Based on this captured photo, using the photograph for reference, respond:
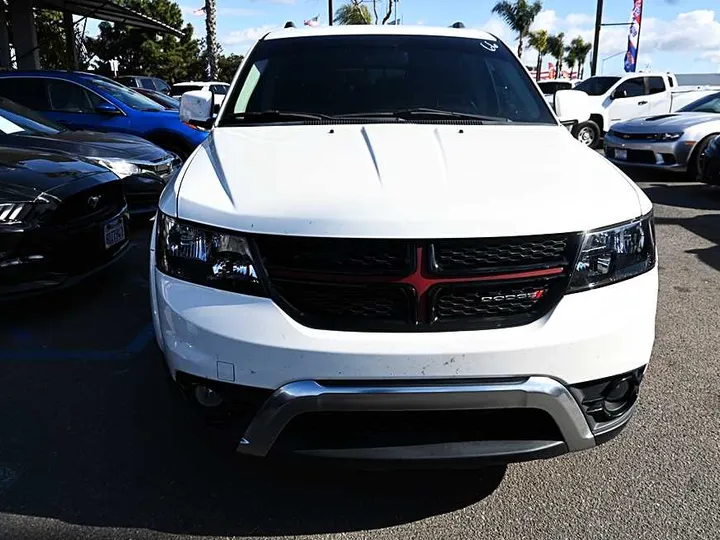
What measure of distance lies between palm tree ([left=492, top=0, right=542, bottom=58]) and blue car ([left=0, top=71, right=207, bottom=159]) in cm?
3870

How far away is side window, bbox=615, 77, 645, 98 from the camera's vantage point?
14.7m

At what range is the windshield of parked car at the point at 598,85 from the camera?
14.9 meters

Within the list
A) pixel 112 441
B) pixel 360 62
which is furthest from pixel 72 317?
pixel 360 62

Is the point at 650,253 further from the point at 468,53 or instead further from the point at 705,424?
the point at 468,53

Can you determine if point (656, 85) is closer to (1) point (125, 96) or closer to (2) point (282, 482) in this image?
(1) point (125, 96)

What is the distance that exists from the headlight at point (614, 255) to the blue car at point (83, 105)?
7.75 meters

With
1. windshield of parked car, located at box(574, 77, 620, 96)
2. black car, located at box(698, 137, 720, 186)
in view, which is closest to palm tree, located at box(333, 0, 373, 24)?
windshield of parked car, located at box(574, 77, 620, 96)

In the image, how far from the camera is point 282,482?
2.60 meters

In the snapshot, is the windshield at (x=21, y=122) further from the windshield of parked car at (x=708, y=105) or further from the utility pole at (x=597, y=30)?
the utility pole at (x=597, y=30)

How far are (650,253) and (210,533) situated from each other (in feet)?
6.10

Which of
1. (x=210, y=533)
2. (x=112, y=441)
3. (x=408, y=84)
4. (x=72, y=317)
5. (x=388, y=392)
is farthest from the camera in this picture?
(x=72, y=317)

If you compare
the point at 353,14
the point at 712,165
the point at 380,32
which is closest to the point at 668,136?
the point at 712,165

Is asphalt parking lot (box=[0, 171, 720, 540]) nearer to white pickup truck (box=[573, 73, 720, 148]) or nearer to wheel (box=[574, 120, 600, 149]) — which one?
wheel (box=[574, 120, 600, 149])

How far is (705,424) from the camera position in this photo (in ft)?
9.81
